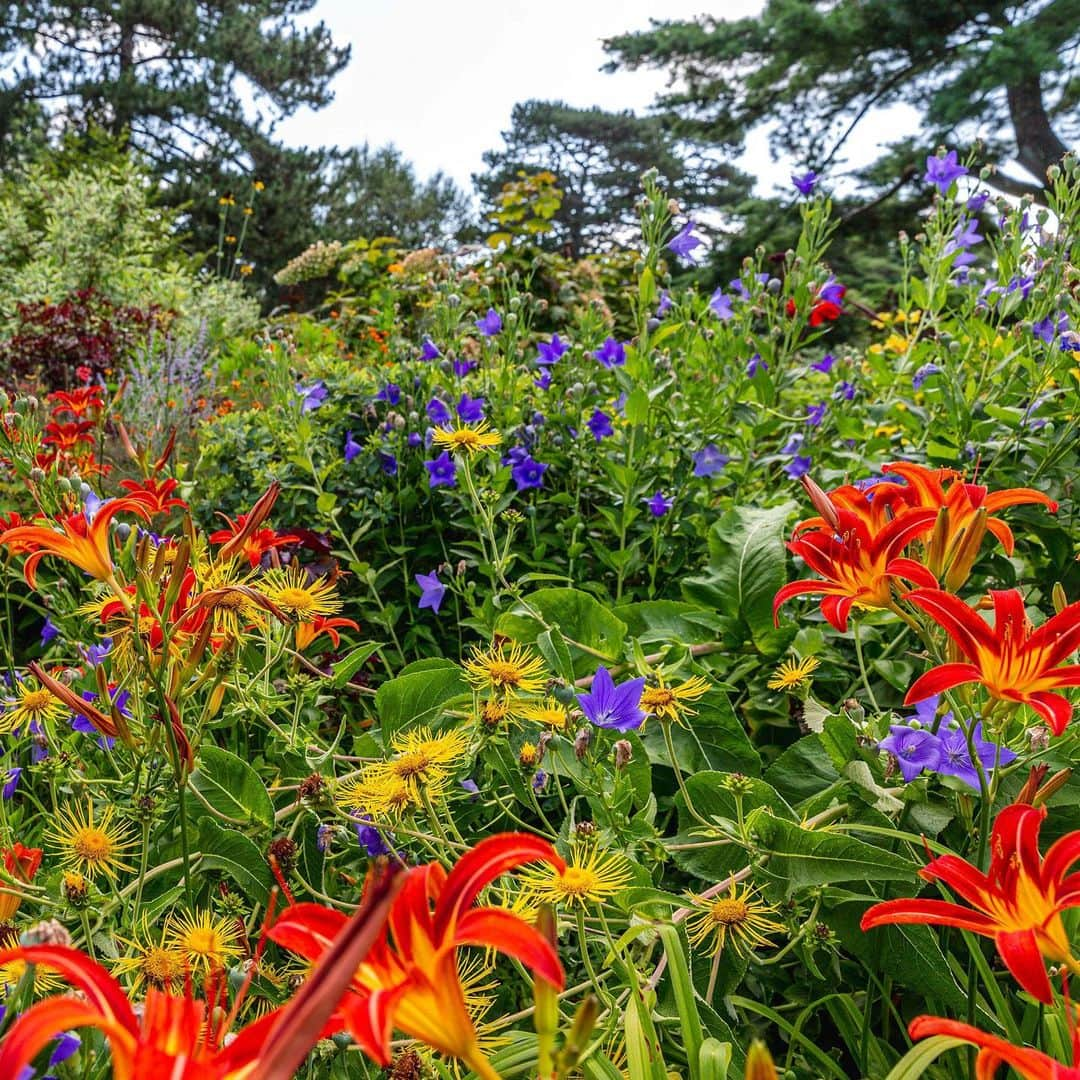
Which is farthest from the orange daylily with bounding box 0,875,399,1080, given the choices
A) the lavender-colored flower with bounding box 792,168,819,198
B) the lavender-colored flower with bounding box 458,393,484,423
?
the lavender-colored flower with bounding box 792,168,819,198

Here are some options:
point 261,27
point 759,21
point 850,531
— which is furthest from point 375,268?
point 261,27

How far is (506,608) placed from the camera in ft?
5.84

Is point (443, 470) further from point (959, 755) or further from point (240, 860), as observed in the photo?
point (959, 755)

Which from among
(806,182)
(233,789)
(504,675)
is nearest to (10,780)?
(233,789)

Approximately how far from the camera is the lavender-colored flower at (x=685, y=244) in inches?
93.0

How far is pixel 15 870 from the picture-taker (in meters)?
0.91

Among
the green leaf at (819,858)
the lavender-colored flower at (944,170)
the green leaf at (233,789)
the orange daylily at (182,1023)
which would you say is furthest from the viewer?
the lavender-colored flower at (944,170)

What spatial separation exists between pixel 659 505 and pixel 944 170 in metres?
1.38

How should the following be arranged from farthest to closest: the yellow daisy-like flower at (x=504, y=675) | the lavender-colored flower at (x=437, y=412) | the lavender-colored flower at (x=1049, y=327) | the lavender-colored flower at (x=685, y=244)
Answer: the lavender-colored flower at (x=685, y=244)
the lavender-colored flower at (x=437, y=412)
the lavender-colored flower at (x=1049, y=327)
the yellow daisy-like flower at (x=504, y=675)

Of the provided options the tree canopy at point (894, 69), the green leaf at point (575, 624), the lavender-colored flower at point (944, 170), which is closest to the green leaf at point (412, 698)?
the green leaf at point (575, 624)

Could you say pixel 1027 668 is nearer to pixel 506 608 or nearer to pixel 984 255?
pixel 506 608

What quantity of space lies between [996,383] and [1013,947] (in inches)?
77.5

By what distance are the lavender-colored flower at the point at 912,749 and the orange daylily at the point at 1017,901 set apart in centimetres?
43

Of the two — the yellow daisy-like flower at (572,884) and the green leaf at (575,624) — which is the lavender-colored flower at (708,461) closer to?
the green leaf at (575,624)
